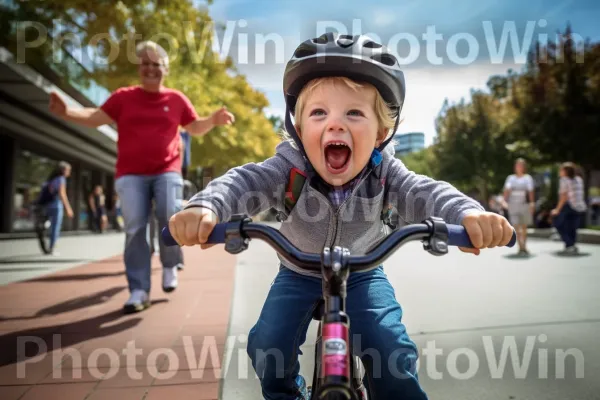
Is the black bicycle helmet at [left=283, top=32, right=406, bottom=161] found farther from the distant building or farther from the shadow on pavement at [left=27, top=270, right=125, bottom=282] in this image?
the shadow on pavement at [left=27, top=270, right=125, bottom=282]

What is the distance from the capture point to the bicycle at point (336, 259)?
1.18m

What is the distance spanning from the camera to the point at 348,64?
174 cm

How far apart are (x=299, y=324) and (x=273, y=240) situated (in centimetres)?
49

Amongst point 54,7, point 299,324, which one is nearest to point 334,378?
point 299,324

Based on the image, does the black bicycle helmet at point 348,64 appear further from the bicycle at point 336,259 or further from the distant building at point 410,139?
the bicycle at point 336,259

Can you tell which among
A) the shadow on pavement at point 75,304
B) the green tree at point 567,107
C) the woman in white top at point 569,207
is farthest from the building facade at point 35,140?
the green tree at point 567,107

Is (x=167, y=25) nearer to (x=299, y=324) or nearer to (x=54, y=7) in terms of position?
(x=54, y=7)

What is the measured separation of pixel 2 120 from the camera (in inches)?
693

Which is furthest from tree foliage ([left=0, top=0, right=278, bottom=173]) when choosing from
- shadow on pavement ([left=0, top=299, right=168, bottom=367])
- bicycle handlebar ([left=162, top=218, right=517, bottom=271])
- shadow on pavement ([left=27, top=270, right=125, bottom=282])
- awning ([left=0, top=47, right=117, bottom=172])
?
bicycle handlebar ([left=162, top=218, right=517, bottom=271])

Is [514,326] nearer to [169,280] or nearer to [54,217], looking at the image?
[169,280]

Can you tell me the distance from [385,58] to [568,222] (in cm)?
893

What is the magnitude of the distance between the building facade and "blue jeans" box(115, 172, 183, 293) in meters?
9.87

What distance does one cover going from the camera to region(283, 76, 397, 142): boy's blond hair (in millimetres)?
1809

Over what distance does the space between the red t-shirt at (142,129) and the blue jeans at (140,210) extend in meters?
0.08
